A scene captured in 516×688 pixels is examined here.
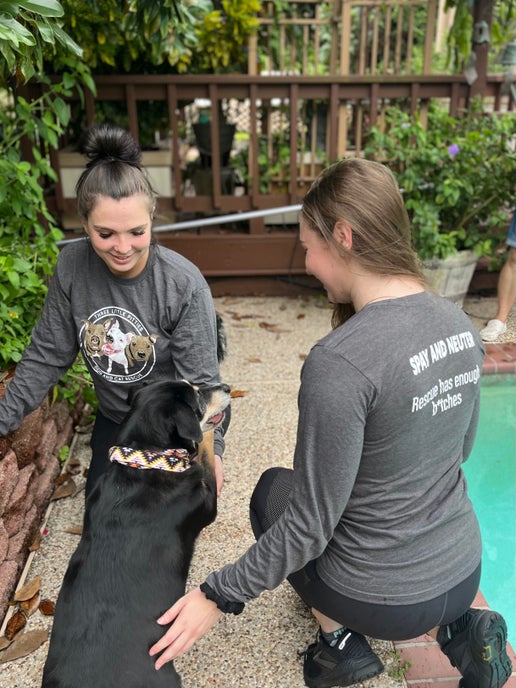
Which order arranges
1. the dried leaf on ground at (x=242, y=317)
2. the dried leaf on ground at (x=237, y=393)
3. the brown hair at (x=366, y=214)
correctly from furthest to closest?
the dried leaf on ground at (x=242, y=317) → the dried leaf on ground at (x=237, y=393) → the brown hair at (x=366, y=214)

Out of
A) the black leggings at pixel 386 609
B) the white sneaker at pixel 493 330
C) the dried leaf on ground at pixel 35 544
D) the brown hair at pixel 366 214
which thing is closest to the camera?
the brown hair at pixel 366 214

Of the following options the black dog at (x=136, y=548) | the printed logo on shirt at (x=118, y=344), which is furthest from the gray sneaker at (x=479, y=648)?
the printed logo on shirt at (x=118, y=344)

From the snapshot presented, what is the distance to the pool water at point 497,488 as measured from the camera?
3209 millimetres

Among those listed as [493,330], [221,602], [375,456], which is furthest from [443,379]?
[493,330]

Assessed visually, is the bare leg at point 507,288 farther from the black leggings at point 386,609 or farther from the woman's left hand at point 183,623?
the woman's left hand at point 183,623

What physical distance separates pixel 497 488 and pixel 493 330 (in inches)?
55.2

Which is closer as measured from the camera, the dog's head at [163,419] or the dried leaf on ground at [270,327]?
the dog's head at [163,419]

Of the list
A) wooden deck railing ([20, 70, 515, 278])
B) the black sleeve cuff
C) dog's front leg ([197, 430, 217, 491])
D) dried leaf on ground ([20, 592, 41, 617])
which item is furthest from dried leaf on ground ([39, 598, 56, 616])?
wooden deck railing ([20, 70, 515, 278])

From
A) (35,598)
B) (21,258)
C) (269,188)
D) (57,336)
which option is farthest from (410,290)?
(269,188)

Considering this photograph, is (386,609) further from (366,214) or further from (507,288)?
(507,288)

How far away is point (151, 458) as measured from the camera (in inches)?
77.6

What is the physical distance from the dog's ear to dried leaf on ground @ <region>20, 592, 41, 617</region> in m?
1.07

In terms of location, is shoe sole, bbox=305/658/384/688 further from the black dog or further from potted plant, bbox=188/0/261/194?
potted plant, bbox=188/0/261/194

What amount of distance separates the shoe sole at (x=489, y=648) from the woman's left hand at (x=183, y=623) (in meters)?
0.79
